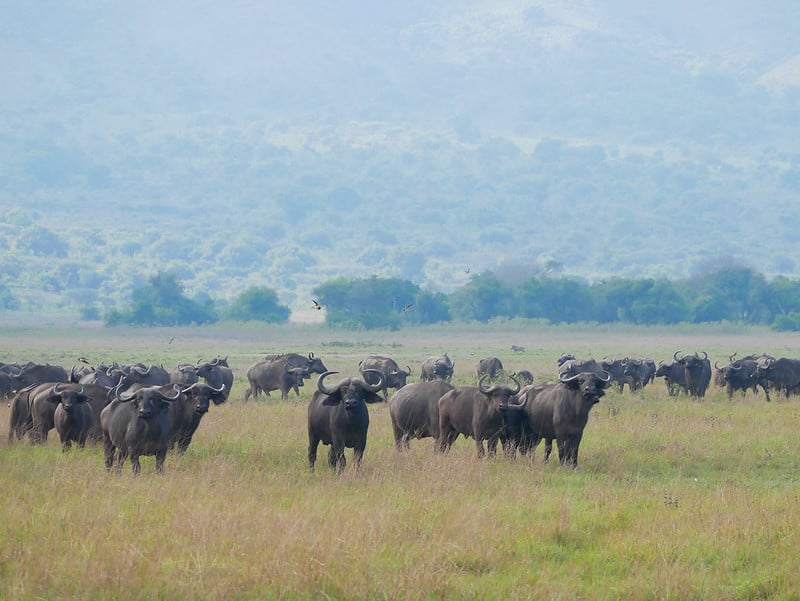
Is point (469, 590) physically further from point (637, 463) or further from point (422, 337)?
point (422, 337)

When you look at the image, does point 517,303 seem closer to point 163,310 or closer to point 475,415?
point 163,310

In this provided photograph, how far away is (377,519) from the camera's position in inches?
500

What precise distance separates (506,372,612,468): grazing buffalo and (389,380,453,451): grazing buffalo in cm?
138

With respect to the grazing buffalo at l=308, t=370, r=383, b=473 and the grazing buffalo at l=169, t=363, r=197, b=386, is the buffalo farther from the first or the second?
the grazing buffalo at l=169, t=363, r=197, b=386

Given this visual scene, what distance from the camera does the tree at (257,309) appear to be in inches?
4499

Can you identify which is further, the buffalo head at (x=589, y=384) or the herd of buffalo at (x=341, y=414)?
the buffalo head at (x=589, y=384)

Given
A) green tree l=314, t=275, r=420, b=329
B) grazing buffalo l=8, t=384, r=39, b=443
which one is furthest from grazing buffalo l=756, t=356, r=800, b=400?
green tree l=314, t=275, r=420, b=329

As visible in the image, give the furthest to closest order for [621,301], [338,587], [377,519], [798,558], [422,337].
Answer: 1. [621,301]
2. [422,337]
3. [377,519]
4. [798,558]
5. [338,587]

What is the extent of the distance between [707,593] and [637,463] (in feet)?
24.4

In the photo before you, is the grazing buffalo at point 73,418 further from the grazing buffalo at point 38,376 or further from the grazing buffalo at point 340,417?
the grazing buffalo at point 38,376

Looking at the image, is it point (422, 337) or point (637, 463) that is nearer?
point (637, 463)

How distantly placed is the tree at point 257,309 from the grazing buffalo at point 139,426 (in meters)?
97.5

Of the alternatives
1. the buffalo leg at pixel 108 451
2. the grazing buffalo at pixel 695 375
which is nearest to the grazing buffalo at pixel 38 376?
the buffalo leg at pixel 108 451

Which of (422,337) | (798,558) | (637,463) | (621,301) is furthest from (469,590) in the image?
(621,301)
